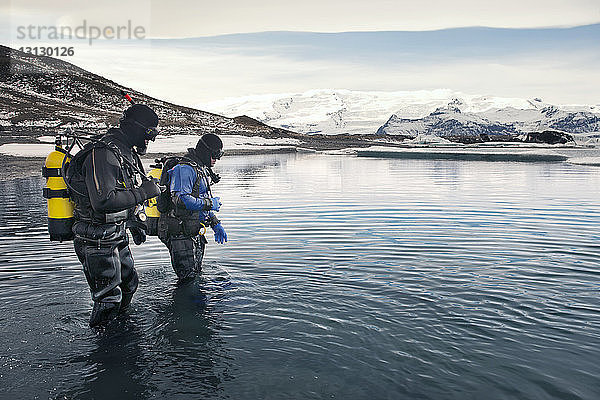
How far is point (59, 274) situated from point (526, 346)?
7689mm

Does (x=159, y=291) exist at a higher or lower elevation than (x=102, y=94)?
lower

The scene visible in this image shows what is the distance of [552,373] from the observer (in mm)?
5664

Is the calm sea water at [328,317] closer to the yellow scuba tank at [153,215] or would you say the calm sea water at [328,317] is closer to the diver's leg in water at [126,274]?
the diver's leg in water at [126,274]

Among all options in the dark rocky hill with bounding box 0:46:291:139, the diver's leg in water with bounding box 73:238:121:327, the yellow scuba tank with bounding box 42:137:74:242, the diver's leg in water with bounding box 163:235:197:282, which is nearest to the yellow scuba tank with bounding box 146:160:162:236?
the diver's leg in water with bounding box 163:235:197:282

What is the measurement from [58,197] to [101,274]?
107 cm

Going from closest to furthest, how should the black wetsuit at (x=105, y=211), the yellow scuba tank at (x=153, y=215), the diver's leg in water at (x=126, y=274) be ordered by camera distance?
the black wetsuit at (x=105, y=211) < the diver's leg in water at (x=126, y=274) < the yellow scuba tank at (x=153, y=215)

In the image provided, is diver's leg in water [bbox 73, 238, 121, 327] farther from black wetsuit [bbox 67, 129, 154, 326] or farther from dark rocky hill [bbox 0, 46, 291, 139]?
dark rocky hill [bbox 0, 46, 291, 139]

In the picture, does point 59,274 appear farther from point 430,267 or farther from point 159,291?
point 430,267

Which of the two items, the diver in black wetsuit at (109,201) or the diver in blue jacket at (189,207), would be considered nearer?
the diver in black wetsuit at (109,201)

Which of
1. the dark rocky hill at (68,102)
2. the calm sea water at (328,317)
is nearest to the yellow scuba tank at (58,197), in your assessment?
the calm sea water at (328,317)

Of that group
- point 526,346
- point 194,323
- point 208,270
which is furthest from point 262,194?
point 526,346

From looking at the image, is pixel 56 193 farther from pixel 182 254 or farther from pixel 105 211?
pixel 182 254

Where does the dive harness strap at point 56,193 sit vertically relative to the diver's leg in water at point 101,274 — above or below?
above

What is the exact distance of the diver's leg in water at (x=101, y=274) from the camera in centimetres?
660
